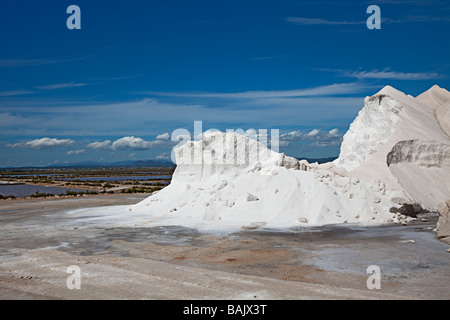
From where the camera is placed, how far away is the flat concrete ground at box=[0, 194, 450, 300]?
6.12m

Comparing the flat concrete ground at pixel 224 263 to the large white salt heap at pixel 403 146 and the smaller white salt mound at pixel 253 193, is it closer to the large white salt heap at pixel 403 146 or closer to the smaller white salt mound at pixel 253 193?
the smaller white salt mound at pixel 253 193

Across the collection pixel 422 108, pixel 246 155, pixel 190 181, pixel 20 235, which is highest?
pixel 422 108

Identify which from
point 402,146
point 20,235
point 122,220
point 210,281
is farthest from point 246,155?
point 210,281

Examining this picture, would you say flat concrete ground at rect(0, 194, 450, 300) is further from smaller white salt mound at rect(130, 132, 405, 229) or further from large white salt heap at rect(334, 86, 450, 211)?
large white salt heap at rect(334, 86, 450, 211)

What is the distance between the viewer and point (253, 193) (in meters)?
15.0

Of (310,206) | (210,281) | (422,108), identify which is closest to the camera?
(210,281)

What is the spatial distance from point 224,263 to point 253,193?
703cm

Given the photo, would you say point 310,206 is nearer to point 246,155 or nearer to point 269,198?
point 269,198

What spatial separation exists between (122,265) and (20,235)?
19.9 ft

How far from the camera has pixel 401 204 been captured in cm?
1452

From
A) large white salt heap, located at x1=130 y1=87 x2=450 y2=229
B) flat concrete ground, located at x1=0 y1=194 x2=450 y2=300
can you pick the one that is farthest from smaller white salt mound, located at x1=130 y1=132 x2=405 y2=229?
flat concrete ground, located at x1=0 y1=194 x2=450 y2=300

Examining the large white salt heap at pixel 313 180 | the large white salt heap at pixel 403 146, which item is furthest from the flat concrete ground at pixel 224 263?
the large white salt heap at pixel 403 146

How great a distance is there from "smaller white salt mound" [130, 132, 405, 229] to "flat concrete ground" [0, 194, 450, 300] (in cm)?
129

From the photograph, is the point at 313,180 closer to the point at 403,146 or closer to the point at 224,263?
the point at 403,146
